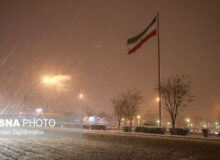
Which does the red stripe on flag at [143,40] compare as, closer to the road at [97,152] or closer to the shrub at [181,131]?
the shrub at [181,131]

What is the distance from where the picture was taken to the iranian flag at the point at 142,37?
93.3 feet

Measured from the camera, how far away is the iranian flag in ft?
93.3

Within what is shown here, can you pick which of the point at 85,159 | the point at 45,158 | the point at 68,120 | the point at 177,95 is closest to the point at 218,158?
the point at 85,159

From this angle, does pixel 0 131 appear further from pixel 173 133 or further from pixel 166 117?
pixel 166 117

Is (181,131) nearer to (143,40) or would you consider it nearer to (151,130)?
(151,130)

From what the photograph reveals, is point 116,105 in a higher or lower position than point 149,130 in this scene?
higher

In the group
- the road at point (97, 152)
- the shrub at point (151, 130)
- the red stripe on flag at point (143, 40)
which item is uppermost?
the red stripe on flag at point (143, 40)

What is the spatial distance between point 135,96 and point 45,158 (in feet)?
112

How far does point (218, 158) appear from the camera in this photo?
10.7m

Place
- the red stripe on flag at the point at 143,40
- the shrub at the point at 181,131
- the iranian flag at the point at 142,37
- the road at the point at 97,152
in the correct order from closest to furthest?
the road at the point at 97,152 < the shrub at the point at 181,131 < the red stripe on flag at the point at 143,40 < the iranian flag at the point at 142,37

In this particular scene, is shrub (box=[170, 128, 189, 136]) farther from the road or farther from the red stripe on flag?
the red stripe on flag

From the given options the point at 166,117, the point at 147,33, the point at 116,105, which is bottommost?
the point at 166,117

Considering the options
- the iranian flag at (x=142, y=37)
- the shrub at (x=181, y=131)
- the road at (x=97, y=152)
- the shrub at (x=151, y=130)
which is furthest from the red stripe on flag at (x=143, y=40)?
the road at (x=97, y=152)

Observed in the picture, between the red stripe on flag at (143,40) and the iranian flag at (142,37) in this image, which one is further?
the iranian flag at (142,37)
